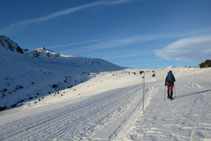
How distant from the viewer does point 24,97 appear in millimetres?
22297

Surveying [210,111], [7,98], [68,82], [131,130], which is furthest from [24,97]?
[210,111]

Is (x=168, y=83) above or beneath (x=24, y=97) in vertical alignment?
above

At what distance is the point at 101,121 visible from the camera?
6.94 metres

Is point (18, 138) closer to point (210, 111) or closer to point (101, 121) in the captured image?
point (101, 121)

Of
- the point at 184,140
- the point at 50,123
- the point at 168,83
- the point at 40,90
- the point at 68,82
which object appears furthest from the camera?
the point at 68,82

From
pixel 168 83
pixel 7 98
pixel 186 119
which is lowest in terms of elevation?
pixel 7 98

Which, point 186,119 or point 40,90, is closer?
point 186,119

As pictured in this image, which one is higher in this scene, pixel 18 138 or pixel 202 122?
pixel 202 122

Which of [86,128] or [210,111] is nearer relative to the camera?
[86,128]

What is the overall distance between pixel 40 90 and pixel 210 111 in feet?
77.3

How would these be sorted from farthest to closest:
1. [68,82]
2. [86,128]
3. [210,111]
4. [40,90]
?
[68,82] → [40,90] → [210,111] → [86,128]

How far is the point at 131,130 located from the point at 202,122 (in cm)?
256

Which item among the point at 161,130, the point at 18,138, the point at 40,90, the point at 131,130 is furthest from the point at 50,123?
the point at 40,90

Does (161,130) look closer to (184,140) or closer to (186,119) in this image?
(184,140)
